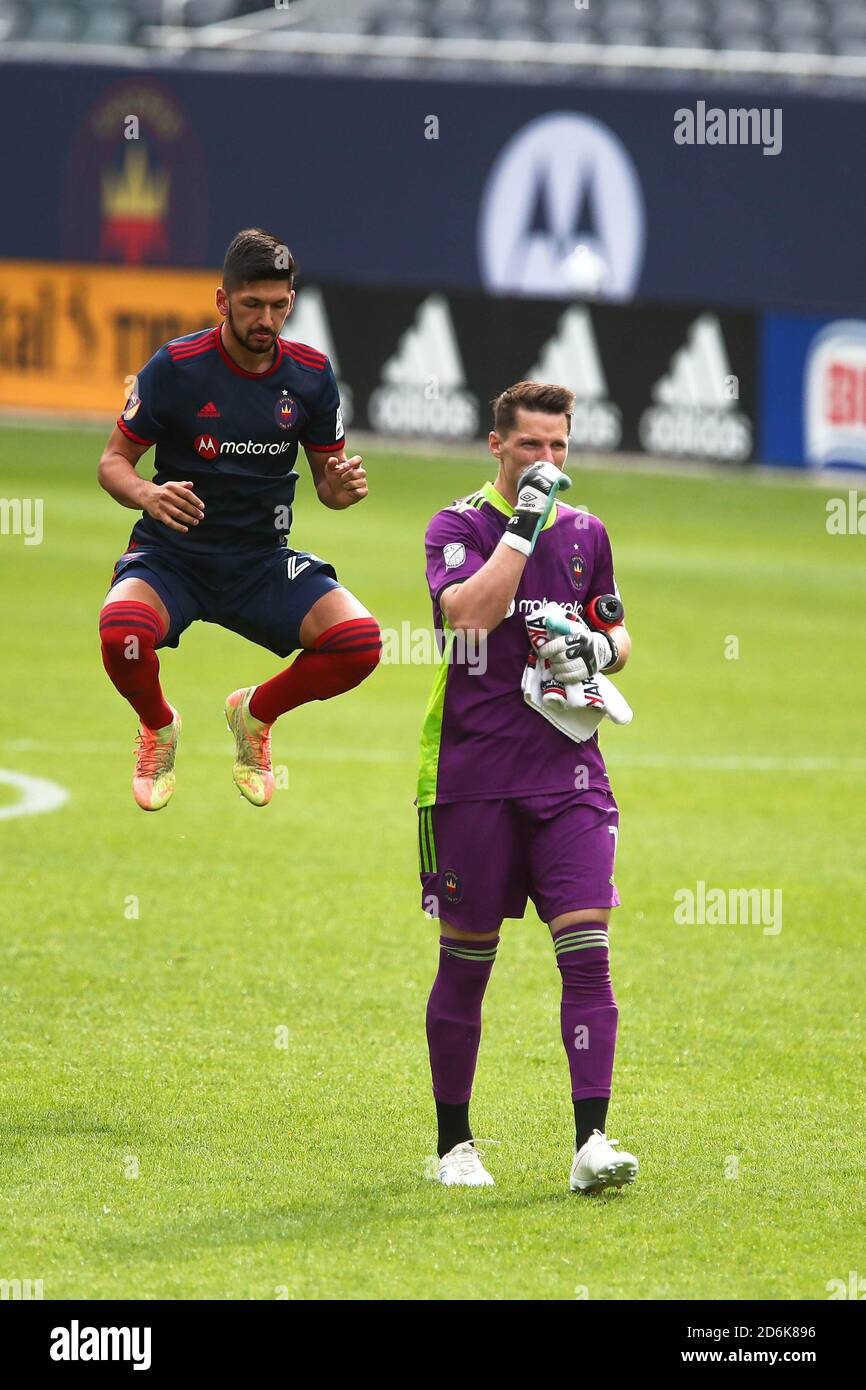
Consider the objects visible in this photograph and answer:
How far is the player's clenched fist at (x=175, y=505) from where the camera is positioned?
6.30m

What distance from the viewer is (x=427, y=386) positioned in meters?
24.5

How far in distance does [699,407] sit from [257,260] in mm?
18553

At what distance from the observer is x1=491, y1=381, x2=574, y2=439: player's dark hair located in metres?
5.82

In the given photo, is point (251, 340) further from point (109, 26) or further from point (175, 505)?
point (109, 26)

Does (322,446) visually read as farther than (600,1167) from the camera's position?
Yes

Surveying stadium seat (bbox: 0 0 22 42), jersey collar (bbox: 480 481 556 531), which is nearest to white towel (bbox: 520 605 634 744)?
jersey collar (bbox: 480 481 556 531)

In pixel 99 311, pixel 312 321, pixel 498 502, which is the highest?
pixel 99 311

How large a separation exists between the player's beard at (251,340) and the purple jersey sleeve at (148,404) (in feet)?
0.88

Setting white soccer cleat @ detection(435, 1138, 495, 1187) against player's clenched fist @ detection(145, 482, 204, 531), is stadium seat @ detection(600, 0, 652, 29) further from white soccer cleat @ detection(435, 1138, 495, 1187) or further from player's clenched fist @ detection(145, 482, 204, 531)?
white soccer cleat @ detection(435, 1138, 495, 1187)

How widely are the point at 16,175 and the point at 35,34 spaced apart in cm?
304

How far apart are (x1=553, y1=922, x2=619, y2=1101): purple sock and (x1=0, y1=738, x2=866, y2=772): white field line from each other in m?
8.13

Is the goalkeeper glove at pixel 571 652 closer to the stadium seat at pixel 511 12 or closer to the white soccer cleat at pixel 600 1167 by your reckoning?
the white soccer cleat at pixel 600 1167

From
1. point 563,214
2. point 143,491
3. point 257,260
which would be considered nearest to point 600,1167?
point 143,491

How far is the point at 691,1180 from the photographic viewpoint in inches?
244
